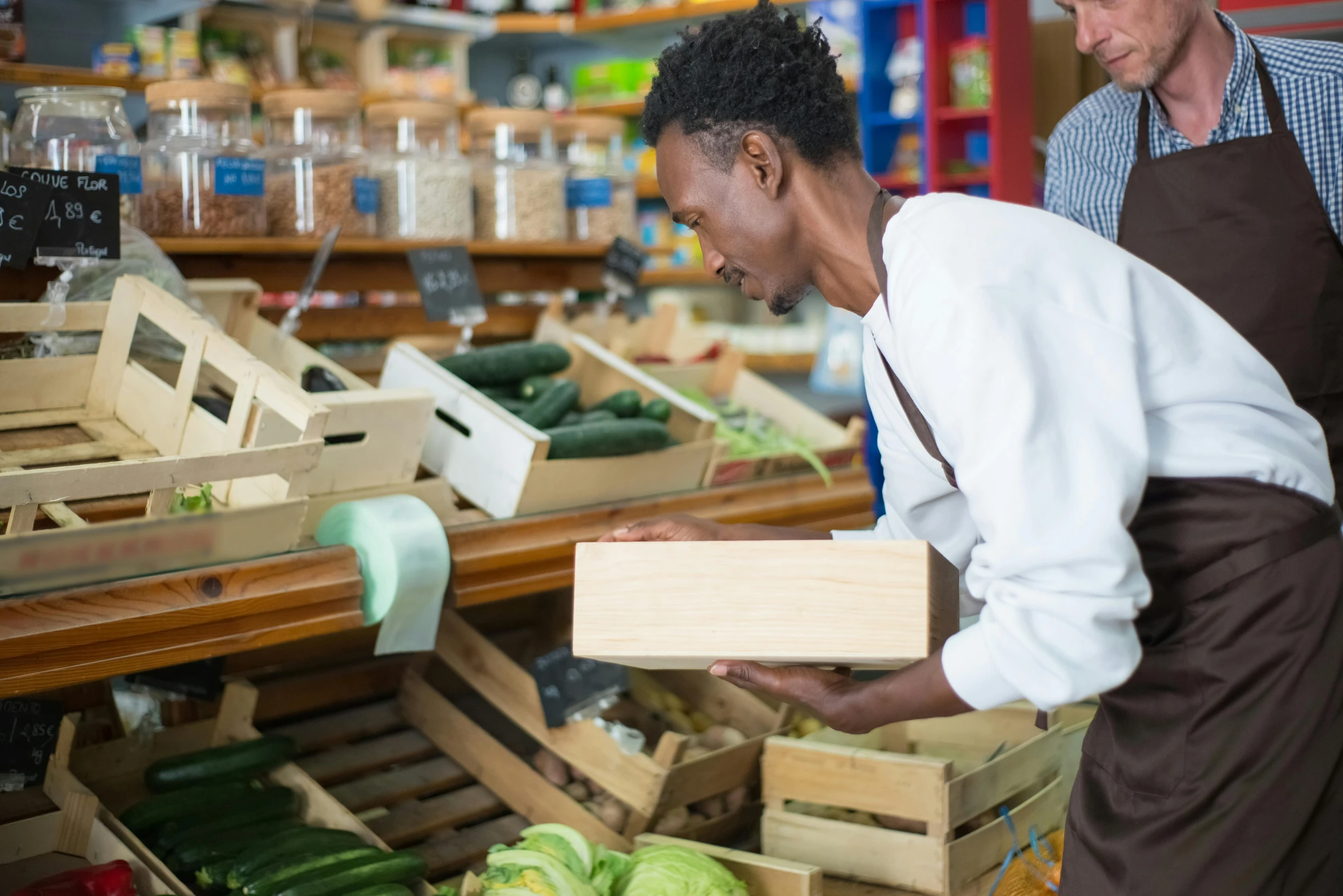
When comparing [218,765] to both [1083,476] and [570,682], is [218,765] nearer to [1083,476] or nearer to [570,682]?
[570,682]

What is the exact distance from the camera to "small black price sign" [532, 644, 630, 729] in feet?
7.61

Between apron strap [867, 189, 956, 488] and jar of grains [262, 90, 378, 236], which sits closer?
apron strap [867, 189, 956, 488]

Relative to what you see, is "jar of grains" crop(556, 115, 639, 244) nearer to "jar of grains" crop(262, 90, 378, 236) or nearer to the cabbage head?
"jar of grains" crop(262, 90, 378, 236)

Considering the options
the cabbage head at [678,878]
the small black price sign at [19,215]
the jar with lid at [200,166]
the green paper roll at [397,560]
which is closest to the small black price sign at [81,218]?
the small black price sign at [19,215]

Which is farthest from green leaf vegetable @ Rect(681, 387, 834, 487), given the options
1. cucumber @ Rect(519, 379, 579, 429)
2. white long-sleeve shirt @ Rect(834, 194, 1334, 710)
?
white long-sleeve shirt @ Rect(834, 194, 1334, 710)

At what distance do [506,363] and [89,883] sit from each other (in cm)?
128

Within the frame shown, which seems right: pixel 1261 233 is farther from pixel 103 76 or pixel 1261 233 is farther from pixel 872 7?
pixel 103 76

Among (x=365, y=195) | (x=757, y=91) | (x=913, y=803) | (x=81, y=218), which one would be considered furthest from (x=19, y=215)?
(x=913, y=803)

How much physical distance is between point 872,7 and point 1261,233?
12.7 feet

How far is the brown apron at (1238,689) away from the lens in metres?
1.29

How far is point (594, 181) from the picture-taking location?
130 inches

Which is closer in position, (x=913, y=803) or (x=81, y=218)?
(x=81, y=218)

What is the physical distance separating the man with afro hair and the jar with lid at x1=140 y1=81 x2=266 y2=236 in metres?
1.42

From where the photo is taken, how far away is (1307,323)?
7.19 feet
